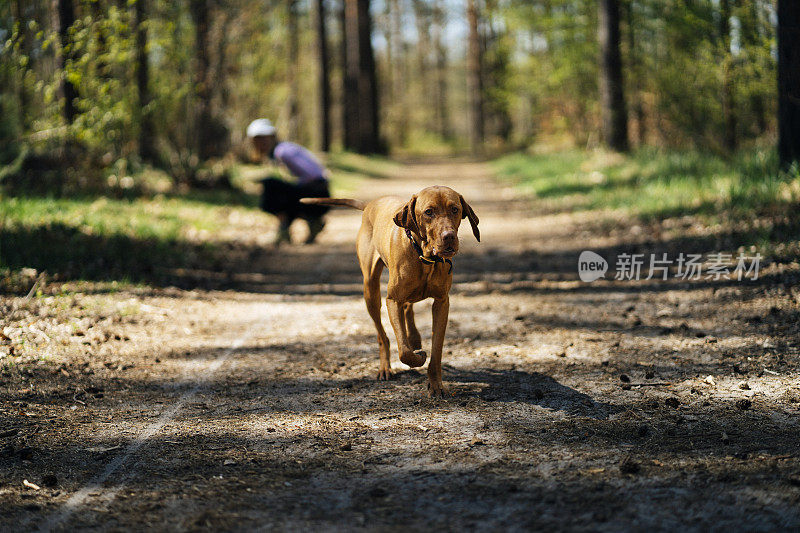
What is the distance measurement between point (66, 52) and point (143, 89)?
5897 millimetres

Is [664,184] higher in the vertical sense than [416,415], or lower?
higher

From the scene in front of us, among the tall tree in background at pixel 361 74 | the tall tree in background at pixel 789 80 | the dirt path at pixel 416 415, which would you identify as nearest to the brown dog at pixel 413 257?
the dirt path at pixel 416 415

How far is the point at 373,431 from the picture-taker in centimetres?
397

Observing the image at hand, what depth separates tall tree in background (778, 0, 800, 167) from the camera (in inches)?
368

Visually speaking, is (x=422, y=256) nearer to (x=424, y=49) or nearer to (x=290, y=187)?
(x=290, y=187)

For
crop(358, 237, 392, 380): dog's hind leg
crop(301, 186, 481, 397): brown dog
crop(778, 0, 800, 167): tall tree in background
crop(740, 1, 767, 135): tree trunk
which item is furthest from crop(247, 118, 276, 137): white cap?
crop(740, 1, 767, 135): tree trunk

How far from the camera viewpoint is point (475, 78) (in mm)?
42969

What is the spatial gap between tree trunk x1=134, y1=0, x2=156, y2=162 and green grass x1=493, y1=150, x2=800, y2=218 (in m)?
8.28

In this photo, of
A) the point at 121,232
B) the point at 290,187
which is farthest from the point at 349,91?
the point at 121,232

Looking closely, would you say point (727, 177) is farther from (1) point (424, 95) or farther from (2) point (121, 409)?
(1) point (424, 95)

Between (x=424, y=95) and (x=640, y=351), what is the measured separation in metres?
58.9

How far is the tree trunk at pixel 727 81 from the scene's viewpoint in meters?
12.4

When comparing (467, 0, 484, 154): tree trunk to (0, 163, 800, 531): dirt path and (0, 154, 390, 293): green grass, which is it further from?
(0, 163, 800, 531): dirt path

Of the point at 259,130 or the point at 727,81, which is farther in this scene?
the point at 727,81
